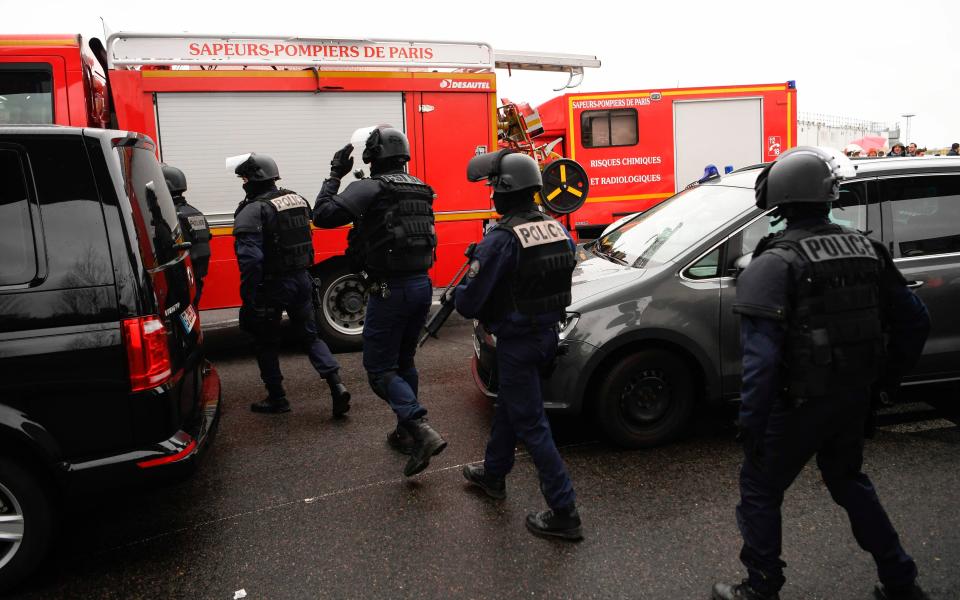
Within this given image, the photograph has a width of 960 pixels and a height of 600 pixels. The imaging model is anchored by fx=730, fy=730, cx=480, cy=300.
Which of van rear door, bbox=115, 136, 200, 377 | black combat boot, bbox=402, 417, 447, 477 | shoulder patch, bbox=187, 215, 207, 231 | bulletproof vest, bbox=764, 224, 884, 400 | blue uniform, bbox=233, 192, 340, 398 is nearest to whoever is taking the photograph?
bulletproof vest, bbox=764, 224, 884, 400

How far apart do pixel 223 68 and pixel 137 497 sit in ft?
13.9

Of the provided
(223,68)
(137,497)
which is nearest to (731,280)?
(137,497)

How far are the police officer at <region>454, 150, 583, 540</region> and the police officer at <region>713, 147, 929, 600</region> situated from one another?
889 mm

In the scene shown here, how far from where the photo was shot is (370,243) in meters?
4.17

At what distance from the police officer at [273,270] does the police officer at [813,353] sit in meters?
3.11

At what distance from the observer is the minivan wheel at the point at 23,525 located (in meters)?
2.91

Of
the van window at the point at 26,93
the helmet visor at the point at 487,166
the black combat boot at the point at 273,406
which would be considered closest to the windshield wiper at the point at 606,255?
the helmet visor at the point at 487,166

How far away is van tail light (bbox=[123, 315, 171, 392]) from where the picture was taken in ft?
9.63

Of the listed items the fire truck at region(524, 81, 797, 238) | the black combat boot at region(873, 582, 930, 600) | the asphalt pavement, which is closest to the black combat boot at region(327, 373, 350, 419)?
the asphalt pavement

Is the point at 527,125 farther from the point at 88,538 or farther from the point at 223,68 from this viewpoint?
the point at 88,538

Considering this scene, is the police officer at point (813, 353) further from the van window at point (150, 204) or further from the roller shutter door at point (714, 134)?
the roller shutter door at point (714, 134)

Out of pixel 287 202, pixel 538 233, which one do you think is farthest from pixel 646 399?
pixel 287 202

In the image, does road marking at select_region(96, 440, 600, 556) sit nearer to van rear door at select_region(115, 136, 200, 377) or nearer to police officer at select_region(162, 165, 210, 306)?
van rear door at select_region(115, 136, 200, 377)

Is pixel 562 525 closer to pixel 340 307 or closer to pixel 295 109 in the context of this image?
pixel 340 307
